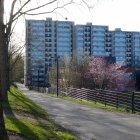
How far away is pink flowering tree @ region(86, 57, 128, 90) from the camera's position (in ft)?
220

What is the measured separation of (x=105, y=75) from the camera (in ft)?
227

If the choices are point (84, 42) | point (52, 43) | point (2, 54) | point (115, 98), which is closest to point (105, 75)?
point (115, 98)

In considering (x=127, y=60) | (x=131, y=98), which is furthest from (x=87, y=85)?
(x=127, y=60)

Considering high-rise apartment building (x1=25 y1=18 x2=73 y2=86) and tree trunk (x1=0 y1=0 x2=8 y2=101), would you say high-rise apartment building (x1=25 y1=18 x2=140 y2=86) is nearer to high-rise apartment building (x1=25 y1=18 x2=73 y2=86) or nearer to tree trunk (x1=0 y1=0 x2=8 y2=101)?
high-rise apartment building (x1=25 y1=18 x2=73 y2=86)

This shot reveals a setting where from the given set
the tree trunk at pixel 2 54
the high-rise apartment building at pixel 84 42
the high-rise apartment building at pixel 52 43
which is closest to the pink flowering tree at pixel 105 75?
the tree trunk at pixel 2 54

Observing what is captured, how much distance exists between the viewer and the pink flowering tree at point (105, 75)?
67012 mm

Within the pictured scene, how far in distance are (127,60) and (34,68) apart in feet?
155

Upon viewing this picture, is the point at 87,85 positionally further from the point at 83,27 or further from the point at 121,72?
the point at 83,27

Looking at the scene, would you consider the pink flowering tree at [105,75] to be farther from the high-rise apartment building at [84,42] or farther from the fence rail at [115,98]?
the high-rise apartment building at [84,42]

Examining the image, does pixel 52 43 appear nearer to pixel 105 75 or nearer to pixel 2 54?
pixel 105 75

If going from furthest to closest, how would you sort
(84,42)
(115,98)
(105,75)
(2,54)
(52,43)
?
(84,42), (52,43), (105,75), (115,98), (2,54)

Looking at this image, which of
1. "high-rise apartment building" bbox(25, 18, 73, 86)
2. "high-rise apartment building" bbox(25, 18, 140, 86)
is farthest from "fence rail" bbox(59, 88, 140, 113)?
"high-rise apartment building" bbox(25, 18, 140, 86)

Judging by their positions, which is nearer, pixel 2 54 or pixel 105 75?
pixel 2 54

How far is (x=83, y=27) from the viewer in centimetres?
17788
